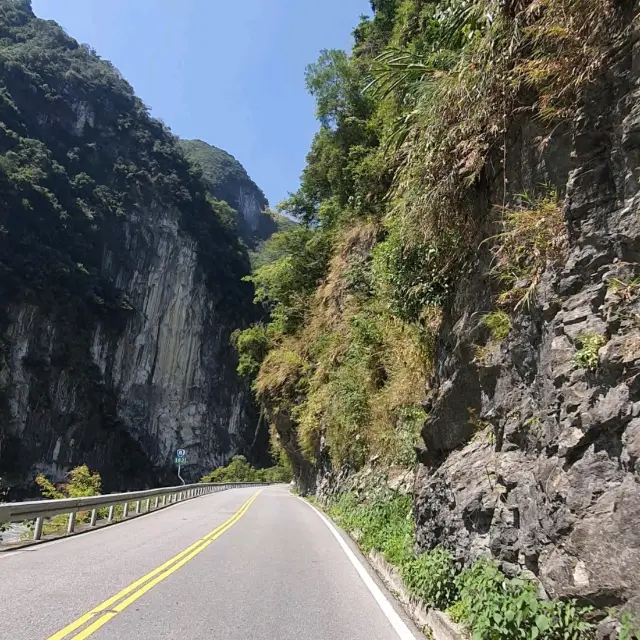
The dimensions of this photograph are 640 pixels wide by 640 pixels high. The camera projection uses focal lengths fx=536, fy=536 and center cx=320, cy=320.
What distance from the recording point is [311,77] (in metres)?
24.9

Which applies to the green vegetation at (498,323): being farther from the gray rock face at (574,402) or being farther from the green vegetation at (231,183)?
the green vegetation at (231,183)

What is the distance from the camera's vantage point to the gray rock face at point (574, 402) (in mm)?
3506

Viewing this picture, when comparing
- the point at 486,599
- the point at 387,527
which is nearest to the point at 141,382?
the point at 387,527

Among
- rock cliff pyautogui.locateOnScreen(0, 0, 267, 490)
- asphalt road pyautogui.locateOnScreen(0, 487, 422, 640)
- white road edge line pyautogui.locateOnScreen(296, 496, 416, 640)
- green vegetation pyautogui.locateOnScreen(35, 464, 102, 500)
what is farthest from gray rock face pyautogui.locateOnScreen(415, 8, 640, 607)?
rock cliff pyautogui.locateOnScreen(0, 0, 267, 490)

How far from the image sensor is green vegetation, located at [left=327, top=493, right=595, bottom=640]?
11.5ft

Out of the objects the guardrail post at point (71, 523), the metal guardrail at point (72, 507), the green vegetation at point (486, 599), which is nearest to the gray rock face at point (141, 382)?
the metal guardrail at point (72, 507)

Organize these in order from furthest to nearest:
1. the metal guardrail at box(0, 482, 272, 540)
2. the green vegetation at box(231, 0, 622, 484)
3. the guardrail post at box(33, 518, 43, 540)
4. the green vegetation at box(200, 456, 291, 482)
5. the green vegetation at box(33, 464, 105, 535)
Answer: the green vegetation at box(200, 456, 291, 482) < the green vegetation at box(33, 464, 105, 535) < the guardrail post at box(33, 518, 43, 540) < the metal guardrail at box(0, 482, 272, 540) < the green vegetation at box(231, 0, 622, 484)

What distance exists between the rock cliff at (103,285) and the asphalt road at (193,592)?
187 feet

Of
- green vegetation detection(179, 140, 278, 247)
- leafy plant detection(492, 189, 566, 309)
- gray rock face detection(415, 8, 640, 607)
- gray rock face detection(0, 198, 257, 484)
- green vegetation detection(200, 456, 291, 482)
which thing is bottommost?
green vegetation detection(200, 456, 291, 482)

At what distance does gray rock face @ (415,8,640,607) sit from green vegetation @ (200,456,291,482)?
66380 millimetres

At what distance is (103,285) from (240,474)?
32433 millimetres

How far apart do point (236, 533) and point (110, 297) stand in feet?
224

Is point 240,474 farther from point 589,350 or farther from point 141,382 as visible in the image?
point 589,350

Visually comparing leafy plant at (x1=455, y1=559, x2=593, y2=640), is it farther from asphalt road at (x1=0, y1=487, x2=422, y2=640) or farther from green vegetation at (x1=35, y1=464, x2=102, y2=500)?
green vegetation at (x1=35, y1=464, x2=102, y2=500)
